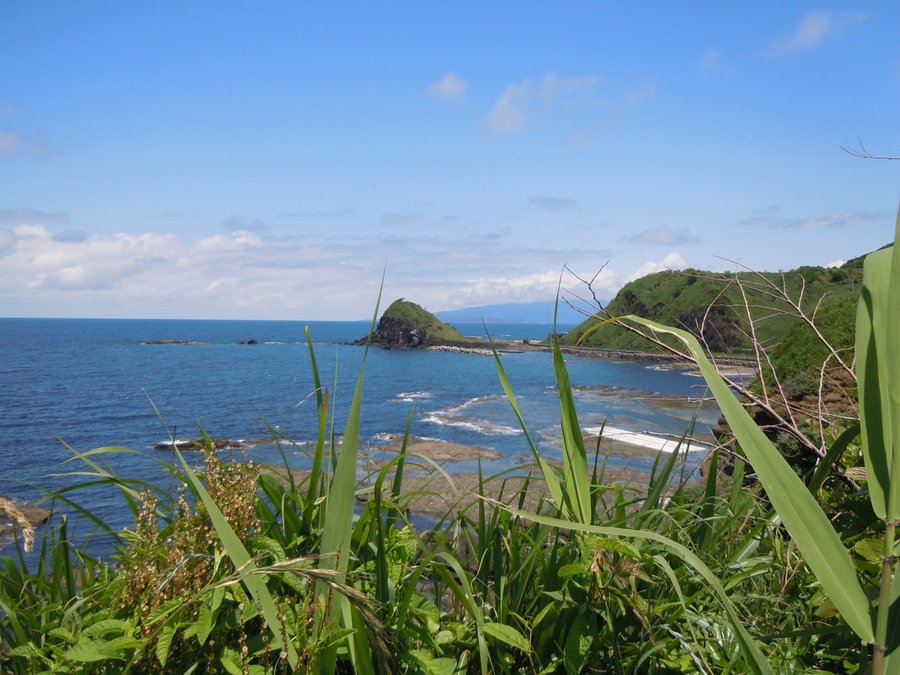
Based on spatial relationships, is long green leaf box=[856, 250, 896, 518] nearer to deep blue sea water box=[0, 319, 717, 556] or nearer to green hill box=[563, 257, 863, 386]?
green hill box=[563, 257, 863, 386]

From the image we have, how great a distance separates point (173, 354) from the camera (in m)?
92.0

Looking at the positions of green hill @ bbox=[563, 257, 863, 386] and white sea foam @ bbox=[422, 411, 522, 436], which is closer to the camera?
green hill @ bbox=[563, 257, 863, 386]

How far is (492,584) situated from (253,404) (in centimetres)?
4002

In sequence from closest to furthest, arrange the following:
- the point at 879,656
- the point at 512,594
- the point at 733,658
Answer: the point at 879,656, the point at 733,658, the point at 512,594

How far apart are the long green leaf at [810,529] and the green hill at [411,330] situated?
11205cm

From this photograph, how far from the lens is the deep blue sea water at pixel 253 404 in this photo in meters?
23.2

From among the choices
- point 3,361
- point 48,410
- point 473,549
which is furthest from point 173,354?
point 473,549

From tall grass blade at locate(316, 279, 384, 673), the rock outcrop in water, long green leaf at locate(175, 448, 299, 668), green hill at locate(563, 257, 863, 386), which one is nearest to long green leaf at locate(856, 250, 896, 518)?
green hill at locate(563, 257, 863, 386)

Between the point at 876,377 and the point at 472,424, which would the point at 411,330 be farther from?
the point at 876,377

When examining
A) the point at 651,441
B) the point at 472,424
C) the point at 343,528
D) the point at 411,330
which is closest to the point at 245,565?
the point at 343,528

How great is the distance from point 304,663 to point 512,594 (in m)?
0.65

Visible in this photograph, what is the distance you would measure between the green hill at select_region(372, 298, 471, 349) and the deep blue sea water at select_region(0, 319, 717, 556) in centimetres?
2657

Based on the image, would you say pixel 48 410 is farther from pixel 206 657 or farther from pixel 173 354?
pixel 173 354

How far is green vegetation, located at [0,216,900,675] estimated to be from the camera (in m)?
0.96
